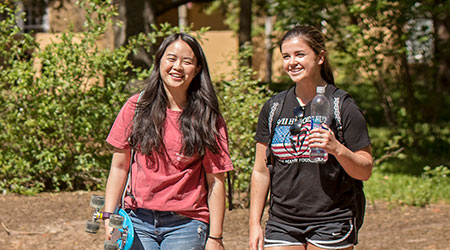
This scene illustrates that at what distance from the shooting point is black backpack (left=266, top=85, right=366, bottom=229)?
11.2ft

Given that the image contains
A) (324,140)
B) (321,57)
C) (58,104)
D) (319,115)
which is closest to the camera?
(324,140)

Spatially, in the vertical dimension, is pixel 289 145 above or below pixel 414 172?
above

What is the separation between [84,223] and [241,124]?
199cm

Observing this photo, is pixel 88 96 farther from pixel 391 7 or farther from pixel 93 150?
pixel 391 7

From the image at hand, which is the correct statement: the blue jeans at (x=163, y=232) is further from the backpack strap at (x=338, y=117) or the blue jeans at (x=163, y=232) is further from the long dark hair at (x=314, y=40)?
the long dark hair at (x=314, y=40)

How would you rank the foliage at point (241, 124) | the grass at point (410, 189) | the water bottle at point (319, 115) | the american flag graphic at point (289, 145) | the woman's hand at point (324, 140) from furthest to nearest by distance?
the grass at point (410, 189) → the foliage at point (241, 124) → the american flag graphic at point (289, 145) → the water bottle at point (319, 115) → the woman's hand at point (324, 140)

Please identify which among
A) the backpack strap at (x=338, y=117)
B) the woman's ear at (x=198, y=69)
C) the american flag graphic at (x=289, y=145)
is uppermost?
the woman's ear at (x=198, y=69)

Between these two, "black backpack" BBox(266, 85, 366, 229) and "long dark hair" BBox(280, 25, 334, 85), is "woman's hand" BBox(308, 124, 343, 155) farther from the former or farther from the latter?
"long dark hair" BBox(280, 25, 334, 85)

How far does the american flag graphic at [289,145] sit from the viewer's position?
345 centimetres

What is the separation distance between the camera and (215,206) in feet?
11.9

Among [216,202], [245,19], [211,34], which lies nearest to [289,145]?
[216,202]

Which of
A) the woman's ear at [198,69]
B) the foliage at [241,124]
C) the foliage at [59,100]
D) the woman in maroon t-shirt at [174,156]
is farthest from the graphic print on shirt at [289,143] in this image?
the foliage at [59,100]

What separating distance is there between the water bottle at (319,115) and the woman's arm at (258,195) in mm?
376

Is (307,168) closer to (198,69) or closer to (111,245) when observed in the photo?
(198,69)
